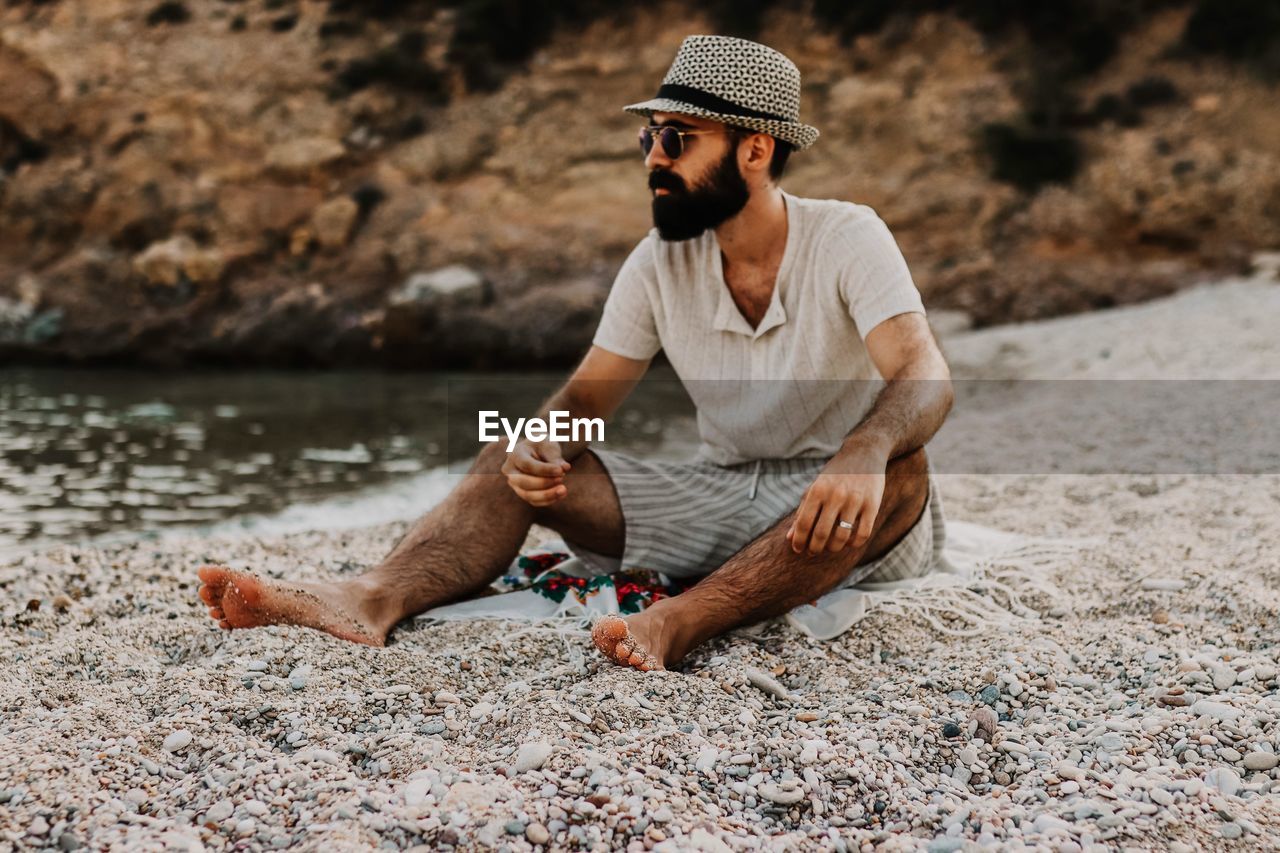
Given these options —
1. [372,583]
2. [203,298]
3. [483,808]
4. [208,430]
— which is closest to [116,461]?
[208,430]

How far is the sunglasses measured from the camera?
10.2 ft

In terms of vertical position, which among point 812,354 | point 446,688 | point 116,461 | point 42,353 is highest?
point 812,354

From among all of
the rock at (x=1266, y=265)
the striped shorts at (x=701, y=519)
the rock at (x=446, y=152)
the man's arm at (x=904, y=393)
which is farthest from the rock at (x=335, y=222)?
the man's arm at (x=904, y=393)

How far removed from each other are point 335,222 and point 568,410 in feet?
48.4

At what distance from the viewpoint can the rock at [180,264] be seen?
1672 cm

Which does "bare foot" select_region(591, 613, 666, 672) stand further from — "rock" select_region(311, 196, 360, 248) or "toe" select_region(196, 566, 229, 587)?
"rock" select_region(311, 196, 360, 248)

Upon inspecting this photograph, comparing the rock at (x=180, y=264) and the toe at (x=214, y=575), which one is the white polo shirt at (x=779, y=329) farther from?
the rock at (x=180, y=264)

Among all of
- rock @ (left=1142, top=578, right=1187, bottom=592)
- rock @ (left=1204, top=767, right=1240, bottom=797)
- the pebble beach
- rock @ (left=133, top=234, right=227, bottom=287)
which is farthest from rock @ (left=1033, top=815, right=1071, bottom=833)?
rock @ (left=133, top=234, right=227, bottom=287)

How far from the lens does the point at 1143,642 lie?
2703 mm

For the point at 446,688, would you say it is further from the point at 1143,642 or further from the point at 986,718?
the point at 1143,642

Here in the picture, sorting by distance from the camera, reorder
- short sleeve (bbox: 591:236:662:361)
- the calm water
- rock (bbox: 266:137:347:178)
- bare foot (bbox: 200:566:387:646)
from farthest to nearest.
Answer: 1. rock (bbox: 266:137:347:178)
2. the calm water
3. short sleeve (bbox: 591:236:662:361)
4. bare foot (bbox: 200:566:387:646)

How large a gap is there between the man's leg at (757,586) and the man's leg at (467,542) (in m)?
0.50

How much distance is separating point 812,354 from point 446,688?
1.43 meters

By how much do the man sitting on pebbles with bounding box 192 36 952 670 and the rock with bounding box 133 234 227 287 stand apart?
1496 cm
